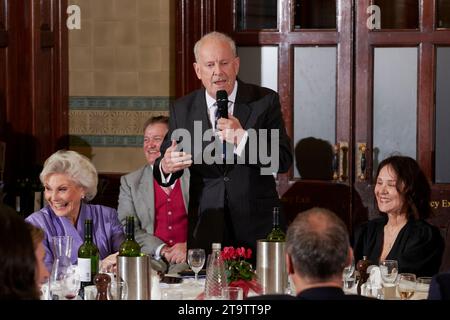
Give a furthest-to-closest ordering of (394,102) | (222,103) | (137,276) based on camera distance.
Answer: (394,102) < (222,103) < (137,276)

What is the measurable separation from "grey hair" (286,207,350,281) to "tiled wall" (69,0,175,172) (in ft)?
11.5

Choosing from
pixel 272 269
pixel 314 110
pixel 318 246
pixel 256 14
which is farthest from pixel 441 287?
pixel 256 14

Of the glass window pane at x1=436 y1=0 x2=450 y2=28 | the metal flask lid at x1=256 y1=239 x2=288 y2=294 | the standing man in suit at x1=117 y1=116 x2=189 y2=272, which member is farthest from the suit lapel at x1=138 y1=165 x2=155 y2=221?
the glass window pane at x1=436 y1=0 x2=450 y2=28

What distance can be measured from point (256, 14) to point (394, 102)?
0.99 m

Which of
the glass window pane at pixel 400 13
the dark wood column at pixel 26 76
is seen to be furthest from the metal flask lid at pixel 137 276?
the glass window pane at pixel 400 13

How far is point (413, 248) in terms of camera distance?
3.99 meters

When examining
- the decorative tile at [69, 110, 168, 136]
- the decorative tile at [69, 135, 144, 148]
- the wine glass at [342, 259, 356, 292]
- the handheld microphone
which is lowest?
the wine glass at [342, 259, 356, 292]

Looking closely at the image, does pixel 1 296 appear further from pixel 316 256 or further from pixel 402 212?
pixel 402 212

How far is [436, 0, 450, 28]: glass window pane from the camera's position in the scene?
549cm

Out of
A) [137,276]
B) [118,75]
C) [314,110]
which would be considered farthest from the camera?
[118,75]

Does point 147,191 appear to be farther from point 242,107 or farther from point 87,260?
point 87,260

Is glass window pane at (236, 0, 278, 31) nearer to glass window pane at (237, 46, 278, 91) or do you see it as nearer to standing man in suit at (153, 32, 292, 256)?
glass window pane at (237, 46, 278, 91)

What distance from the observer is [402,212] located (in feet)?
13.5

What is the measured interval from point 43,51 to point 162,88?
78 centimetres
